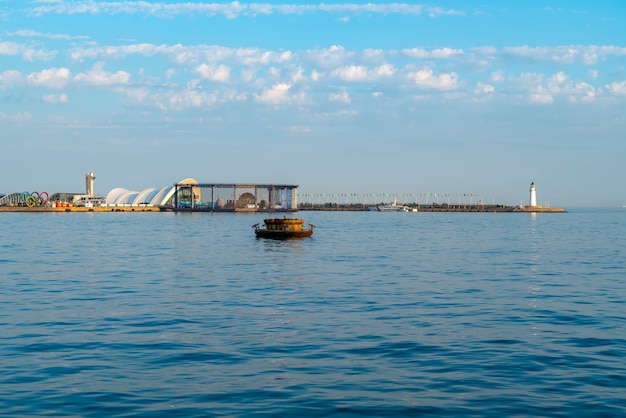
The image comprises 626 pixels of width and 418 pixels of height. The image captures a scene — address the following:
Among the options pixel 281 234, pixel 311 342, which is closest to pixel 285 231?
pixel 281 234

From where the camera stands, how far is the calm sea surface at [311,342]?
635 inches

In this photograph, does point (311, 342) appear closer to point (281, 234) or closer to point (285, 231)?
point (281, 234)

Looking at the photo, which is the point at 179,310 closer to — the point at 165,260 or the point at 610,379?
the point at 610,379

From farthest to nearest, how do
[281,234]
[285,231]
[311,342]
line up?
[285,231] → [281,234] → [311,342]

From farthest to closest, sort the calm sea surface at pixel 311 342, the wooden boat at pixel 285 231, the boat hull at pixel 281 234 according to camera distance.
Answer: the wooden boat at pixel 285 231 → the boat hull at pixel 281 234 → the calm sea surface at pixel 311 342

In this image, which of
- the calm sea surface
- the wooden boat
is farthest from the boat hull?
the calm sea surface

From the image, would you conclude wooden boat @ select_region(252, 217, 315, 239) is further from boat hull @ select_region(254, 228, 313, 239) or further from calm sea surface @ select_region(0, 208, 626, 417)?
calm sea surface @ select_region(0, 208, 626, 417)

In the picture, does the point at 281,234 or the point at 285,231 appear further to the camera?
the point at 285,231

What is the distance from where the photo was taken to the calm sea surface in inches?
635

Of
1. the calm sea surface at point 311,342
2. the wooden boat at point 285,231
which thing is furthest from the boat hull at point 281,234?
the calm sea surface at point 311,342

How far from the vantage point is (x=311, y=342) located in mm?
22734

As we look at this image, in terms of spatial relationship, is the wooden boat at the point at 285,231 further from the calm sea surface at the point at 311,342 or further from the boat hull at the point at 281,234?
the calm sea surface at the point at 311,342

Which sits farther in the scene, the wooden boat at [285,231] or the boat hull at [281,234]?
the wooden boat at [285,231]

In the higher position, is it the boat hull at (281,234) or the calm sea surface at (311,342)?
the boat hull at (281,234)
